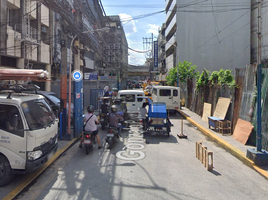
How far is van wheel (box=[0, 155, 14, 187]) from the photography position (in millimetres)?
4512

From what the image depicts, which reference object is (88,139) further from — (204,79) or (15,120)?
(204,79)

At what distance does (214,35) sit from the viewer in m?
30.4

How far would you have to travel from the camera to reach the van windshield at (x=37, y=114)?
474 cm

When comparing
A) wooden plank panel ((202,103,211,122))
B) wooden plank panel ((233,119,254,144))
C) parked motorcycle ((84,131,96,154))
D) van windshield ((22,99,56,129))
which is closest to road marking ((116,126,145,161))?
parked motorcycle ((84,131,96,154))

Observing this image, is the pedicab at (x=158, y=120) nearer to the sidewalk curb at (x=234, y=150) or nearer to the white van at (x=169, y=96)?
the sidewalk curb at (x=234, y=150)

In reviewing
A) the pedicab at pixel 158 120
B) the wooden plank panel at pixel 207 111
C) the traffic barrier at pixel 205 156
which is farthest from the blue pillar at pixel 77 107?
the wooden plank panel at pixel 207 111

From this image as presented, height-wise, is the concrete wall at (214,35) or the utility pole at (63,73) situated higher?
the concrete wall at (214,35)

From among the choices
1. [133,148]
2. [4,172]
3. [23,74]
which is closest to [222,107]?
[133,148]

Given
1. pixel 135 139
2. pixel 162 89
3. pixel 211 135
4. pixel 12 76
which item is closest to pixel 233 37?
pixel 162 89

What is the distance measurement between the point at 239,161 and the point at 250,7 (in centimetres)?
2955

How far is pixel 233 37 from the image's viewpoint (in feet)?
97.9

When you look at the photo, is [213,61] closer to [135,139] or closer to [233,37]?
[233,37]

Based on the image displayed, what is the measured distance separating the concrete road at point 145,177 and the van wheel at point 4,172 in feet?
1.67

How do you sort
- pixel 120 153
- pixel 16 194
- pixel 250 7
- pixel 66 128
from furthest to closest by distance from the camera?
pixel 250 7, pixel 66 128, pixel 120 153, pixel 16 194
